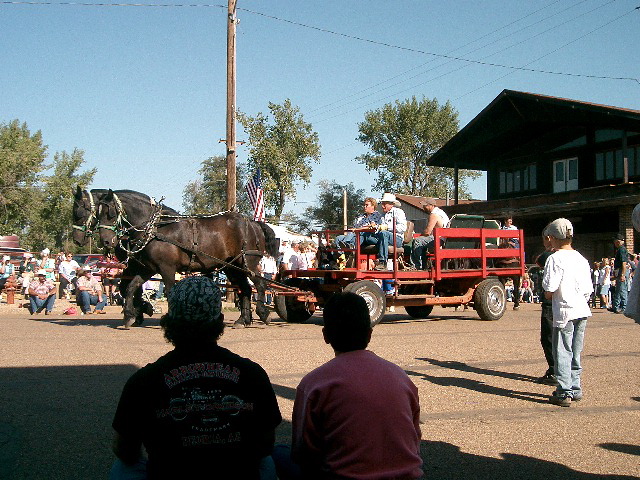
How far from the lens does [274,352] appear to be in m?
9.90

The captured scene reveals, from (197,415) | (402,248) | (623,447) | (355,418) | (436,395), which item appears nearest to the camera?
(197,415)

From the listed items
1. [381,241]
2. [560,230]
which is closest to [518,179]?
[381,241]

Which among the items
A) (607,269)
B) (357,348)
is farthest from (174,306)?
(607,269)

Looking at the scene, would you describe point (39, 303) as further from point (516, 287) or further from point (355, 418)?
point (355, 418)

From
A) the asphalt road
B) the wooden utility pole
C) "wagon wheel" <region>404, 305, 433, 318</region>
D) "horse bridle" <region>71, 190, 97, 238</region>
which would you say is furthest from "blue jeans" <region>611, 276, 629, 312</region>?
"horse bridle" <region>71, 190, 97, 238</region>

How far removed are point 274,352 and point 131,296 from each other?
159 inches

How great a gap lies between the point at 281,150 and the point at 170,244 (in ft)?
170

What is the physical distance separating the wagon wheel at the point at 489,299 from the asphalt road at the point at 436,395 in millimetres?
1513

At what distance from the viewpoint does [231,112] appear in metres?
19.8

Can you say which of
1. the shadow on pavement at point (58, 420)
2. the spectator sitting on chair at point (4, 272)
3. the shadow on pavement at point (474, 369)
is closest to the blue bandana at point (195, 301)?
the shadow on pavement at point (58, 420)

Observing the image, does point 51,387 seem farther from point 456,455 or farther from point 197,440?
point 197,440

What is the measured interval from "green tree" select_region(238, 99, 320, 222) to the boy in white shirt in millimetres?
56367

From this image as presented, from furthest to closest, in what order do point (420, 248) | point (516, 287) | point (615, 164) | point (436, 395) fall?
1. point (615, 164)
2. point (516, 287)
3. point (420, 248)
4. point (436, 395)

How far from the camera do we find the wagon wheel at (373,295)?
12744 millimetres
